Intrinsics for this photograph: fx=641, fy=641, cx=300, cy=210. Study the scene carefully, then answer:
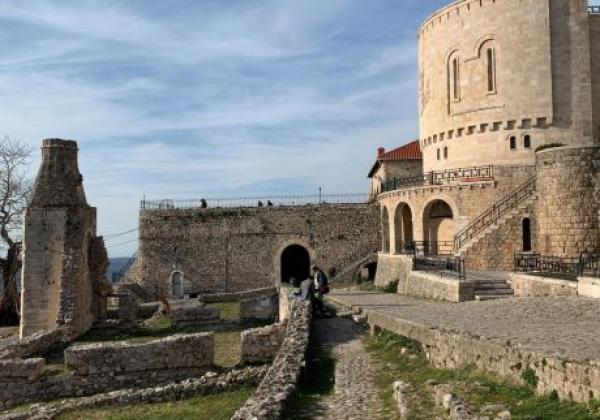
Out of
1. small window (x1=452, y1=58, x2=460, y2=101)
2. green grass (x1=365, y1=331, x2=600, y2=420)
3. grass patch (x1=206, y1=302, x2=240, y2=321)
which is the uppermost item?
small window (x1=452, y1=58, x2=460, y2=101)

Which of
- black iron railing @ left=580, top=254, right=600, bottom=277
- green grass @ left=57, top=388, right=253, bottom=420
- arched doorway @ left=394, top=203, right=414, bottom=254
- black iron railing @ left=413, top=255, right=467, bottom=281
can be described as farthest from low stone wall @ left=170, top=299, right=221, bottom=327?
black iron railing @ left=580, top=254, right=600, bottom=277

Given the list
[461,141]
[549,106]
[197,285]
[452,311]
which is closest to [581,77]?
[549,106]

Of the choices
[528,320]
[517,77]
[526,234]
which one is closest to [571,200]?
[526,234]

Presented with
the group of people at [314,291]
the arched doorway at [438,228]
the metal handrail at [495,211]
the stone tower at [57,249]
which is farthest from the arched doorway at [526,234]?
the stone tower at [57,249]

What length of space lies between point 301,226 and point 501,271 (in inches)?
691

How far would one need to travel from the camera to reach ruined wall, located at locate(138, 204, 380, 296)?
40.2 m

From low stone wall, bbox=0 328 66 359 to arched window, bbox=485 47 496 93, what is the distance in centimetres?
2154

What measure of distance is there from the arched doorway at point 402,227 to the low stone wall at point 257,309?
8682 mm

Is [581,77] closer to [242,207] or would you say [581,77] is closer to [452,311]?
[452,311]

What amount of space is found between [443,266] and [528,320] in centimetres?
1071

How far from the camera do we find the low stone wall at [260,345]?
16.4 metres

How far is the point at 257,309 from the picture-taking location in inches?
1050

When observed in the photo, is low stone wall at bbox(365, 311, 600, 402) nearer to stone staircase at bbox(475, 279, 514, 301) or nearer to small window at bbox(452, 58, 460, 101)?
stone staircase at bbox(475, 279, 514, 301)

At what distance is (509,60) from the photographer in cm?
2970
